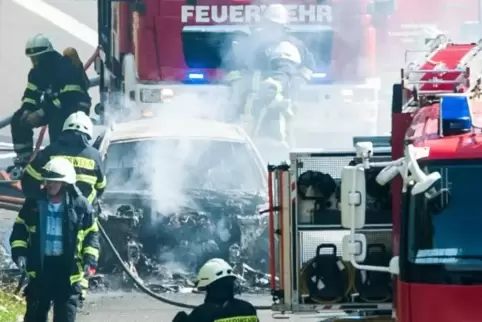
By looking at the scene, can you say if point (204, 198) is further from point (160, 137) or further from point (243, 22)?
point (243, 22)

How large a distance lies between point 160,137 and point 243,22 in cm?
224

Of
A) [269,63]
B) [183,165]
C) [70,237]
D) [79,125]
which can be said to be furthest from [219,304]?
[269,63]

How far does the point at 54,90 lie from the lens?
46.5 ft

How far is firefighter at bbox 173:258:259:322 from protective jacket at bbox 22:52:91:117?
24.6 ft

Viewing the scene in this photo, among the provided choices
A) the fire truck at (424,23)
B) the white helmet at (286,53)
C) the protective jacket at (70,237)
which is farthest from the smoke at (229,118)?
the protective jacket at (70,237)

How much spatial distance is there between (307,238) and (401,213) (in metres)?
1.44

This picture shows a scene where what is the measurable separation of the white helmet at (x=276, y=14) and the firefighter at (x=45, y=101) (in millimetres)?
2185

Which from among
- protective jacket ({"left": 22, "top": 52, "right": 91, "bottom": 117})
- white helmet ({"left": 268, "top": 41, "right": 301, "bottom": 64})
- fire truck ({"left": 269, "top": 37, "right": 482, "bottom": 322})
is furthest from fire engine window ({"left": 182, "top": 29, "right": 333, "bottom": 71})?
fire truck ({"left": 269, "top": 37, "right": 482, "bottom": 322})

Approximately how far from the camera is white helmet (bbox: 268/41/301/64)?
13320 millimetres

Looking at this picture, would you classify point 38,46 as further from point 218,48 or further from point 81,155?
point 81,155

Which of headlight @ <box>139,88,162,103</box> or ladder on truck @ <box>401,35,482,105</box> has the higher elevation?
headlight @ <box>139,88,162,103</box>

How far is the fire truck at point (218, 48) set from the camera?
13695 millimetres

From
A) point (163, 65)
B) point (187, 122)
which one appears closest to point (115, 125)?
point (187, 122)

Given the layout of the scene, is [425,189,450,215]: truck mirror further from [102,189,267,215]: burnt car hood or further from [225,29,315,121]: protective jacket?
[225,29,315,121]: protective jacket
